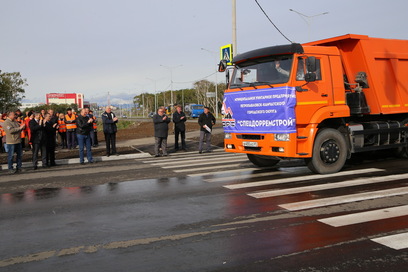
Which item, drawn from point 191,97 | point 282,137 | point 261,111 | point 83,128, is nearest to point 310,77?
point 261,111

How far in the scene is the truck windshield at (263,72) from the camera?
28.7ft

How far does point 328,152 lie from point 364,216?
355cm

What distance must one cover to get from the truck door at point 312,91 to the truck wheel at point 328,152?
644 millimetres

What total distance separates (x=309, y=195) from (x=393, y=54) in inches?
206

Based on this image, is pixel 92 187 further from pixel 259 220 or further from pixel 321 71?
pixel 321 71

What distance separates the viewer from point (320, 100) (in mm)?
8828

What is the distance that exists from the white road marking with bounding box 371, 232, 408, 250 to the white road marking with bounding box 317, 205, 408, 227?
2.09 feet

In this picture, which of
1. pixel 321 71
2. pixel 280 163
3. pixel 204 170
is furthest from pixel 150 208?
pixel 280 163

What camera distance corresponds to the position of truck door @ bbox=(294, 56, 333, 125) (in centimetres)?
855

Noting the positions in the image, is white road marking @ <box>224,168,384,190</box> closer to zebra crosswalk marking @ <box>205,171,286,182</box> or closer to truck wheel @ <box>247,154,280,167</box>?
zebra crosswalk marking @ <box>205,171,286,182</box>

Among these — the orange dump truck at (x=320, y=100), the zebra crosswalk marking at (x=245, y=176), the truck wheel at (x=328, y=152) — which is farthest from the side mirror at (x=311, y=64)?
the zebra crosswalk marking at (x=245, y=176)

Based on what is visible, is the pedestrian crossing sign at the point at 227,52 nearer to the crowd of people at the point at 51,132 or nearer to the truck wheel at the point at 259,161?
the crowd of people at the point at 51,132

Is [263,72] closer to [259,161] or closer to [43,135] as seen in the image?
[259,161]

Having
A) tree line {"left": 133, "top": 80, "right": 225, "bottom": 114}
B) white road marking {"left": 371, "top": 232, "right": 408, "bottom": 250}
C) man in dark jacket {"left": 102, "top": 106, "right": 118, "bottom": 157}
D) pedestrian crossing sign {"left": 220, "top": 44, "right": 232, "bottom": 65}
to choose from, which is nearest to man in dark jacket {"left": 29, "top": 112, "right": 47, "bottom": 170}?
man in dark jacket {"left": 102, "top": 106, "right": 118, "bottom": 157}
